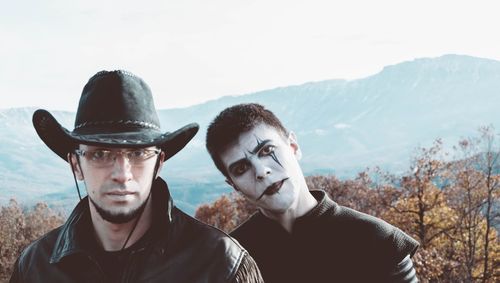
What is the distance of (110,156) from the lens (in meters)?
3.42

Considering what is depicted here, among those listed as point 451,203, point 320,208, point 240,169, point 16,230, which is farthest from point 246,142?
point 16,230

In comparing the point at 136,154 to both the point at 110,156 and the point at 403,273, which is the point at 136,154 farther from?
the point at 403,273

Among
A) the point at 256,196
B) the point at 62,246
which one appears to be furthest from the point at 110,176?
the point at 256,196

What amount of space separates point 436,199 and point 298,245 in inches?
1299

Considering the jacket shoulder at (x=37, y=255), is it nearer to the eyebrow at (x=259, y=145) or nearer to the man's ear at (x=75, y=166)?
the man's ear at (x=75, y=166)

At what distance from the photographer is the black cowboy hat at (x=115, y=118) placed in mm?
3383

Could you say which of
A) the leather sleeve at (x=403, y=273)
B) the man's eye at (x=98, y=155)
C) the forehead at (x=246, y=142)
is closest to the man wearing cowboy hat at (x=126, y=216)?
the man's eye at (x=98, y=155)

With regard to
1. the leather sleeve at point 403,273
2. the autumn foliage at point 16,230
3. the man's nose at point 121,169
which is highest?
the man's nose at point 121,169

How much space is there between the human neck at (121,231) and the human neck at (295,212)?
1.30 meters

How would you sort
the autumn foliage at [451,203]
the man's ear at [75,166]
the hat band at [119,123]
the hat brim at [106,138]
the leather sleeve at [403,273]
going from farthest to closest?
the autumn foliage at [451,203] < the leather sleeve at [403,273] < the man's ear at [75,166] < the hat band at [119,123] < the hat brim at [106,138]

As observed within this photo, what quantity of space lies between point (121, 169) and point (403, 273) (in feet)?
7.69

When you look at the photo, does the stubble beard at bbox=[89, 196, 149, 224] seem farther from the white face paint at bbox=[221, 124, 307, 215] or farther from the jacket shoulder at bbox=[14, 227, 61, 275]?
the white face paint at bbox=[221, 124, 307, 215]

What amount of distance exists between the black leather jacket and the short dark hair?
3.38ft

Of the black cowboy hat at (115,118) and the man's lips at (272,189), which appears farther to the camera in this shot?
the man's lips at (272,189)
